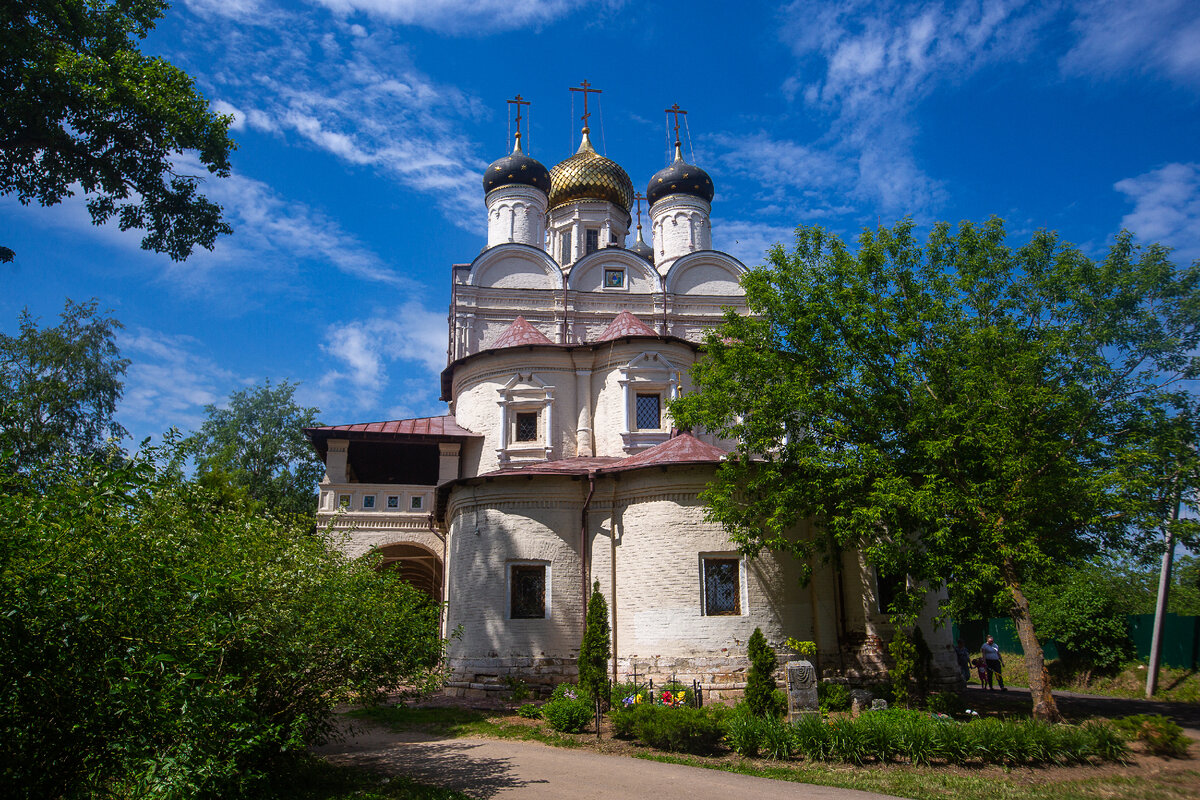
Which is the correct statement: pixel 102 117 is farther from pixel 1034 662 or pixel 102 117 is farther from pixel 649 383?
pixel 1034 662

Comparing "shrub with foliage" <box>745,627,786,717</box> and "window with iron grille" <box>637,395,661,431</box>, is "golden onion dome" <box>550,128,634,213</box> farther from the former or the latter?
"shrub with foliage" <box>745,627,786,717</box>

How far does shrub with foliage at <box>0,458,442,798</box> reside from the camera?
5.45 metres

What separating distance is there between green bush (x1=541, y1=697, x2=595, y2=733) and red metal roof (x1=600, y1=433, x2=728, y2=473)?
4.82 metres

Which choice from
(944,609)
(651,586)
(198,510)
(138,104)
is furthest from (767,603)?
(138,104)

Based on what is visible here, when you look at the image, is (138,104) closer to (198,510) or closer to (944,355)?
(198,510)

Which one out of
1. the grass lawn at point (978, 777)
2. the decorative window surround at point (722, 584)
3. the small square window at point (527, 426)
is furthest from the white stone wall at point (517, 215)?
the grass lawn at point (978, 777)

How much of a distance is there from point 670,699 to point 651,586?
2192 mm

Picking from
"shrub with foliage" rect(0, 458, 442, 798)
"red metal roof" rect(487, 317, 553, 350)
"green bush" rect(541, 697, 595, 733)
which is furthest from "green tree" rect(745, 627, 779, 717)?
"red metal roof" rect(487, 317, 553, 350)

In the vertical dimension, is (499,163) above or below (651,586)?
above

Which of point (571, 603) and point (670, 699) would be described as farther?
point (571, 603)

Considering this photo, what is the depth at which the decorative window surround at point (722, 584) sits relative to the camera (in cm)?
1451

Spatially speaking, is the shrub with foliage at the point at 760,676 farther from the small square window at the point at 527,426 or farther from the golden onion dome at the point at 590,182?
the golden onion dome at the point at 590,182

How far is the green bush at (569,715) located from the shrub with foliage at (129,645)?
551 centimetres

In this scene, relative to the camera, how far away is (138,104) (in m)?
12.7
